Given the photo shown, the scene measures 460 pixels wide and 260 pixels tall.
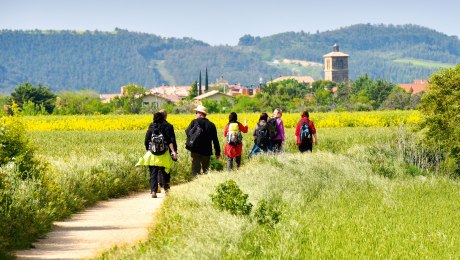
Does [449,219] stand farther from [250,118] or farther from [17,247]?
Answer: [250,118]

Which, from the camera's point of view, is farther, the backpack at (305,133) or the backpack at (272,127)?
the backpack at (305,133)

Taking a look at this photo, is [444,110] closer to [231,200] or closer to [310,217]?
[310,217]

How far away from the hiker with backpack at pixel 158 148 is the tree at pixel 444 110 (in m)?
12.8

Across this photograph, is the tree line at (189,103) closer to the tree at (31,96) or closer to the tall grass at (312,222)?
the tree at (31,96)

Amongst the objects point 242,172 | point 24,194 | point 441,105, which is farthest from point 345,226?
point 441,105

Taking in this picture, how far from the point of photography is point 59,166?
51.7 ft

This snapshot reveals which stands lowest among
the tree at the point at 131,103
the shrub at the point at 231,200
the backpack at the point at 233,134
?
the tree at the point at 131,103

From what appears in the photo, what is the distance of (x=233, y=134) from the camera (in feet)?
62.1

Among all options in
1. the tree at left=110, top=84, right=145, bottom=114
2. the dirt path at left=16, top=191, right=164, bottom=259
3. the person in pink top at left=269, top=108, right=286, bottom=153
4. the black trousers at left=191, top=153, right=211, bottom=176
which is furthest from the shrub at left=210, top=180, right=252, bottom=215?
the tree at left=110, top=84, right=145, bottom=114

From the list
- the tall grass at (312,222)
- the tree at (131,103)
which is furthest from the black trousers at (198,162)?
the tree at (131,103)

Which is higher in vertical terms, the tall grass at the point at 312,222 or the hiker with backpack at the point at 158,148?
the hiker with backpack at the point at 158,148

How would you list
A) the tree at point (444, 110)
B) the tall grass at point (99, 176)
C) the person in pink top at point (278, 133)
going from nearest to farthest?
the tall grass at point (99, 176)
the person in pink top at point (278, 133)
the tree at point (444, 110)

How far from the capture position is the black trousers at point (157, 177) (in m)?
16.0

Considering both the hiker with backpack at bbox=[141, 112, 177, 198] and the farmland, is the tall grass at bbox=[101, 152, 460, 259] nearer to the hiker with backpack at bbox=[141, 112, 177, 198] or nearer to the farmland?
the farmland
